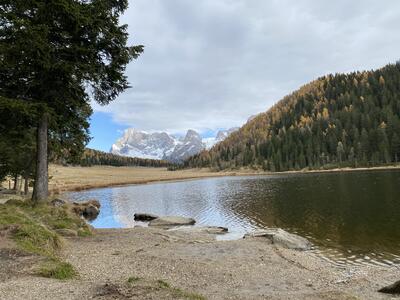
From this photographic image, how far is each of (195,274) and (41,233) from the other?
7.90 m

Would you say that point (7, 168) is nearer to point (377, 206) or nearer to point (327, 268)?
point (327, 268)

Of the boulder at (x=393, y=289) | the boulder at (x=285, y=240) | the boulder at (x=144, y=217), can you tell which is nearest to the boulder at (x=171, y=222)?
the boulder at (x=144, y=217)

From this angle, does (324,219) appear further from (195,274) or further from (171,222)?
(195,274)

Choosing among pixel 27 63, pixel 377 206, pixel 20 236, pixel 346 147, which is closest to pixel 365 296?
pixel 20 236

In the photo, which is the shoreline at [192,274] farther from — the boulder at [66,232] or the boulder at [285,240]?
the boulder at [285,240]

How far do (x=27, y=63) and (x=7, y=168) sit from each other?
27.2 meters

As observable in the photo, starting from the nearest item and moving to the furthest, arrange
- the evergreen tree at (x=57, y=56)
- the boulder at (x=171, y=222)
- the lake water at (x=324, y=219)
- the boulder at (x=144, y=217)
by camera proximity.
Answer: the evergreen tree at (x=57, y=56) < the lake water at (x=324, y=219) < the boulder at (x=171, y=222) < the boulder at (x=144, y=217)

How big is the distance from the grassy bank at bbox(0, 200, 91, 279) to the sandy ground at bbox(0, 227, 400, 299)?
2.12 ft

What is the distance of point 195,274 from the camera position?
1594 centimetres

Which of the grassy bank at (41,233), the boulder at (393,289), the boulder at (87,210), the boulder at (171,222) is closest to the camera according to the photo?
the grassy bank at (41,233)

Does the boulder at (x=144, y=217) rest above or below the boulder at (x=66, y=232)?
below

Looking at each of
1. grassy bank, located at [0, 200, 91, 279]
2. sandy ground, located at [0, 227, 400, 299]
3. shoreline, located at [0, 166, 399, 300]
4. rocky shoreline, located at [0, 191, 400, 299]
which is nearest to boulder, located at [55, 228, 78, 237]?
grassy bank, located at [0, 200, 91, 279]

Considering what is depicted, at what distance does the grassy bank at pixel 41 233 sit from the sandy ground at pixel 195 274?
0.65 m

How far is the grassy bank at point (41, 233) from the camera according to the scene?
13.4 metres
